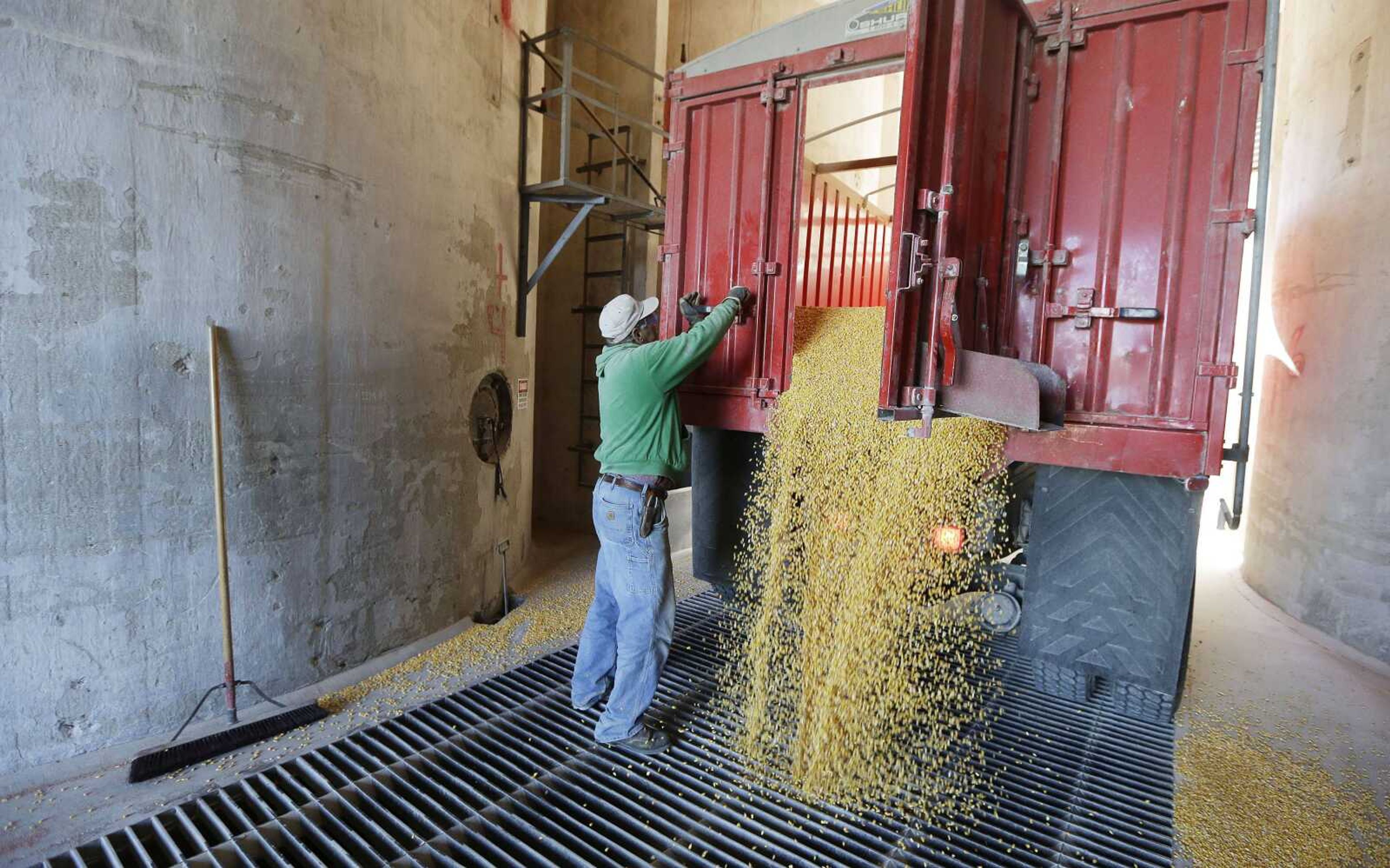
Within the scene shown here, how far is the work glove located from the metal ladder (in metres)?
4.06

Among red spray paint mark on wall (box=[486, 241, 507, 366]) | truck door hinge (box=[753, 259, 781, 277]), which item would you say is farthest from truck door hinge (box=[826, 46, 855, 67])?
red spray paint mark on wall (box=[486, 241, 507, 366])

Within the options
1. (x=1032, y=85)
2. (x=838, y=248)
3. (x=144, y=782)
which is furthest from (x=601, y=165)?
(x=144, y=782)

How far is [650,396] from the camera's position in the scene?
3531mm

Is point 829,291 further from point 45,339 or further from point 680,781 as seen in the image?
point 45,339

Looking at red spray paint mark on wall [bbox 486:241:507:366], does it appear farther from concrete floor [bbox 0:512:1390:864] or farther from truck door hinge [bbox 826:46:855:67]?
truck door hinge [bbox 826:46:855:67]

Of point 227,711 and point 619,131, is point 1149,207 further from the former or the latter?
point 619,131

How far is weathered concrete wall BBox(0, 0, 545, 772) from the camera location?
322cm

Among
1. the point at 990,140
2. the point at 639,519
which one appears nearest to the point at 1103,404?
the point at 990,140

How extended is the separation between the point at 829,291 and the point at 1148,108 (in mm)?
2241

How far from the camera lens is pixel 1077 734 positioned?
3717mm

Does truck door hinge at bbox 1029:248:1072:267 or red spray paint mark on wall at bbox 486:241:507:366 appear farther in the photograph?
red spray paint mark on wall at bbox 486:241:507:366

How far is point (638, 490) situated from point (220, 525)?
2069 millimetres

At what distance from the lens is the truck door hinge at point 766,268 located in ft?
12.7

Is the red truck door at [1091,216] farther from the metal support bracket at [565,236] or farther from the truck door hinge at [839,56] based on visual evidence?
the metal support bracket at [565,236]
